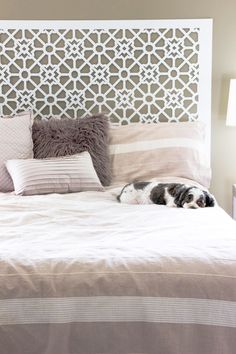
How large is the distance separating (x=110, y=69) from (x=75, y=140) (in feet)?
2.11

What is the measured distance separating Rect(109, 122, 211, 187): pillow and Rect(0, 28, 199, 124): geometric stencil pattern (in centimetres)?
31

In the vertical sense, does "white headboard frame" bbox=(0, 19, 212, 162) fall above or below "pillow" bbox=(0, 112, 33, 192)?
above

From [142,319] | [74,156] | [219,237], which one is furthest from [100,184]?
[142,319]

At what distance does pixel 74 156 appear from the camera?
2984 millimetres

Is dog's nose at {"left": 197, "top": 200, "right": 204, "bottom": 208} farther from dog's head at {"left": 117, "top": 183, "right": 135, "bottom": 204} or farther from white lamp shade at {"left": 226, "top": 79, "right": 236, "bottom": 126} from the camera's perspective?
white lamp shade at {"left": 226, "top": 79, "right": 236, "bottom": 126}

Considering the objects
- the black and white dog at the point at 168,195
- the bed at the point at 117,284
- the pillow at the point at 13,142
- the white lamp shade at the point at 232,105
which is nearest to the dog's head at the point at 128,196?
the black and white dog at the point at 168,195

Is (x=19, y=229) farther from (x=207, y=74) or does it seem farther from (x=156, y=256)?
(x=207, y=74)

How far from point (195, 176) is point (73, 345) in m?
1.83

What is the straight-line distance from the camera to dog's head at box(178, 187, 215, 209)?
2484mm

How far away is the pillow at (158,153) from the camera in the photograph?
3.10 metres

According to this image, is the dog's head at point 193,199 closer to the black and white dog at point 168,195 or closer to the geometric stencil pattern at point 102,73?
the black and white dog at point 168,195

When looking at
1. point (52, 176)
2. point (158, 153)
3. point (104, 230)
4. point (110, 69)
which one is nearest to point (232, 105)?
point (158, 153)

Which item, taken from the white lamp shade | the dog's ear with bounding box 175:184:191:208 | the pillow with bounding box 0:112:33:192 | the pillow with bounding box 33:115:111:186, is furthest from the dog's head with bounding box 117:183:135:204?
the white lamp shade

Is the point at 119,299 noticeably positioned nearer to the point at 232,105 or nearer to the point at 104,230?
the point at 104,230
